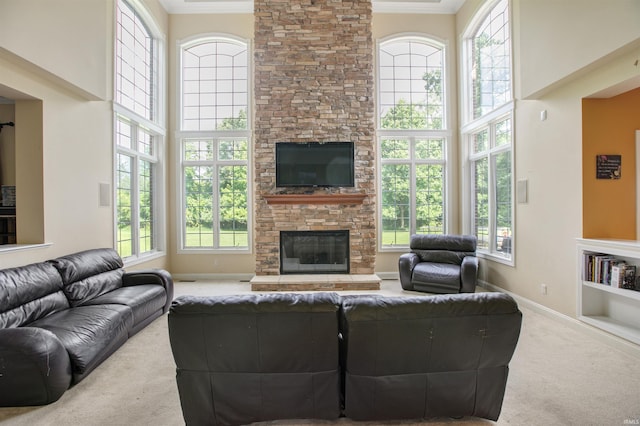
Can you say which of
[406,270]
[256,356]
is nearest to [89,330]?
[256,356]

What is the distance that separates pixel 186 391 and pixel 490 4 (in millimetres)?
6600

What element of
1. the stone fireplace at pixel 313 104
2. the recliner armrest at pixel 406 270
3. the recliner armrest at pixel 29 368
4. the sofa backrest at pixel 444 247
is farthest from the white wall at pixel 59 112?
the sofa backrest at pixel 444 247

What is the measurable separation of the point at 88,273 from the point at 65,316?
857mm

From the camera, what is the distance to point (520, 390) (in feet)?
7.89

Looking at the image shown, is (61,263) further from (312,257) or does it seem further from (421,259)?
(421,259)

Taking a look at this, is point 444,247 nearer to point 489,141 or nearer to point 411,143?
point 489,141

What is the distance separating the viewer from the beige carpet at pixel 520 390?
2.10 metres

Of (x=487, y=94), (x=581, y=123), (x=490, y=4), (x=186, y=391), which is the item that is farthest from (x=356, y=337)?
(x=490, y=4)

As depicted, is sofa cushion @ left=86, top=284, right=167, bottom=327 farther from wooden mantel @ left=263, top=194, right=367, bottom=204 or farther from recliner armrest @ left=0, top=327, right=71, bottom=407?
wooden mantel @ left=263, top=194, right=367, bottom=204

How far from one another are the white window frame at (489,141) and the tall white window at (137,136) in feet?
18.5

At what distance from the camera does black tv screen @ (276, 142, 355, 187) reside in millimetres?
5727

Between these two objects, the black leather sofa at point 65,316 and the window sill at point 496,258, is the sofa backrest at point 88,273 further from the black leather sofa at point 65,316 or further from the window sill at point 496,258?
the window sill at point 496,258

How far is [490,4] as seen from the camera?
17.5ft

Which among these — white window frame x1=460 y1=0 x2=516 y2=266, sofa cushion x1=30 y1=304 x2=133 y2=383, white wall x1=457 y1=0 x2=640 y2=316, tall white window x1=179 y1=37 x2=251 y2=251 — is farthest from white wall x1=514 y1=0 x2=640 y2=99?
sofa cushion x1=30 y1=304 x2=133 y2=383
